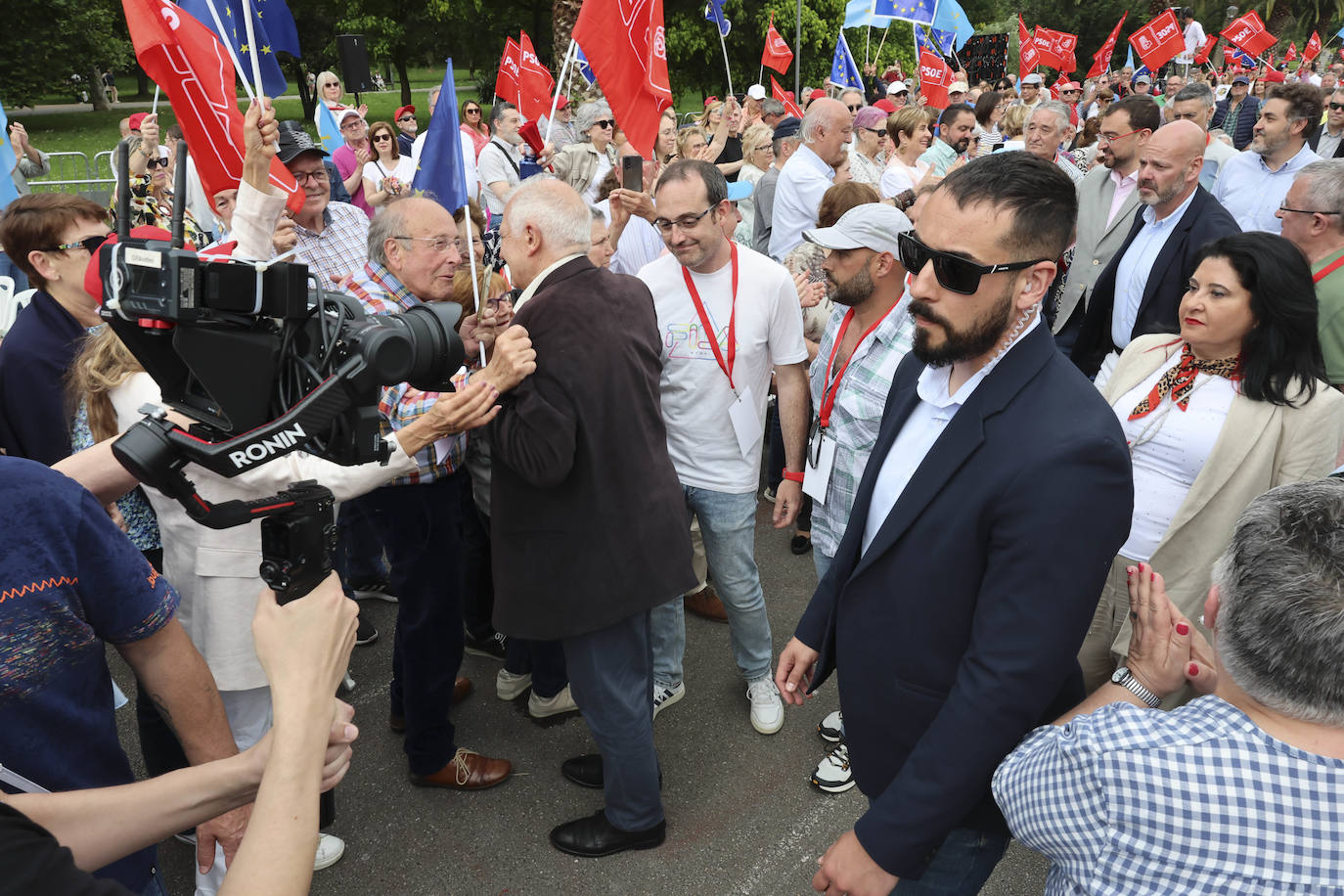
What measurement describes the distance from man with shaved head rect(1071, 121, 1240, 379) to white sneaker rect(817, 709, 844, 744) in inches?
82.3

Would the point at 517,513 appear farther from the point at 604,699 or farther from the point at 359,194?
the point at 359,194

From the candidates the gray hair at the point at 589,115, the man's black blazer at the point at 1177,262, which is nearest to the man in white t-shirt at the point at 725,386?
the man's black blazer at the point at 1177,262

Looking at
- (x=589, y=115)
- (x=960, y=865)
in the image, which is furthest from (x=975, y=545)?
(x=589, y=115)

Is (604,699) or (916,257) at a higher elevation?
(916,257)

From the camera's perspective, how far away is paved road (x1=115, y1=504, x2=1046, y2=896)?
2.94 meters

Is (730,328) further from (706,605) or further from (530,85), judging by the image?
(530,85)

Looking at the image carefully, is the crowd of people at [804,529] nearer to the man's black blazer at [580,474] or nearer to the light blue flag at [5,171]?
the man's black blazer at [580,474]

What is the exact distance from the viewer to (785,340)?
3.67 meters

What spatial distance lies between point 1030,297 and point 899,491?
513 millimetres

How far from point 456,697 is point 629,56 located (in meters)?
3.57

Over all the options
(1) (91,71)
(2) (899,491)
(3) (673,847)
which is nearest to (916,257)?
(2) (899,491)

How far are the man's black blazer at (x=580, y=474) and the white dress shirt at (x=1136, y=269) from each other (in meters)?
2.79

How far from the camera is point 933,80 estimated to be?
11844 millimetres

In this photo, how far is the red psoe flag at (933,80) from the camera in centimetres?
1175
